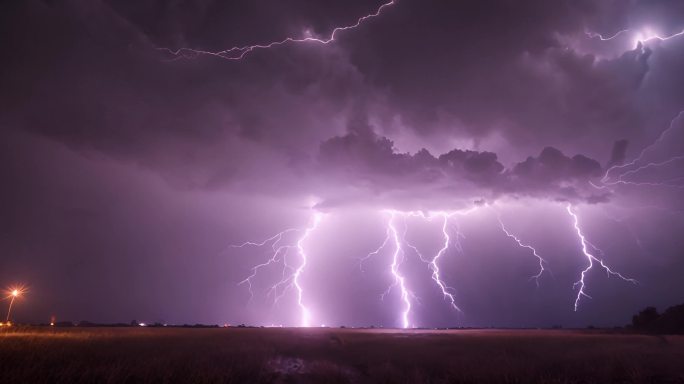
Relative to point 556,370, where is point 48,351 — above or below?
above

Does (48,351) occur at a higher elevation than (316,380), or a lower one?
higher

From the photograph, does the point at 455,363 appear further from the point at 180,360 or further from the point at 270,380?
the point at 180,360

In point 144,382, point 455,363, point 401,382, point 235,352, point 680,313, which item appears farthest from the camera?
point 680,313

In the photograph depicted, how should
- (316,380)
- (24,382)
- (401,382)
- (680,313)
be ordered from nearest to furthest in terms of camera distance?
(24,382) < (401,382) < (316,380) < (680,313)

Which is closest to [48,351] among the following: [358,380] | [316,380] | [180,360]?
[180,360]

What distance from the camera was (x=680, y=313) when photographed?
4134 centimetres

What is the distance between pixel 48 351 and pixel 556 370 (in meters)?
17.0

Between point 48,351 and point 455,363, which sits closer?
point 48,351

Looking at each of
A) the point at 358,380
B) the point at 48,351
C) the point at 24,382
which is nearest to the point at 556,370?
the point at 358,380

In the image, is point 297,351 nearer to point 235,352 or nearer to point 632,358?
point 235,352

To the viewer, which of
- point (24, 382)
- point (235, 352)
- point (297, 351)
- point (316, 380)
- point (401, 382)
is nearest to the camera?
point (24, 382)

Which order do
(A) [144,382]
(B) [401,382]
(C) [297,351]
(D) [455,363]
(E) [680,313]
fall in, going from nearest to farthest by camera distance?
(A) [144,382], (B) [401,382], (D) [455,363], (C) [297,351], (E) [680,313]

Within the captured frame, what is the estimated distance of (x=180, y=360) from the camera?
14.0 m

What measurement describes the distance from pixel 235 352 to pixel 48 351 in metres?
6.91
